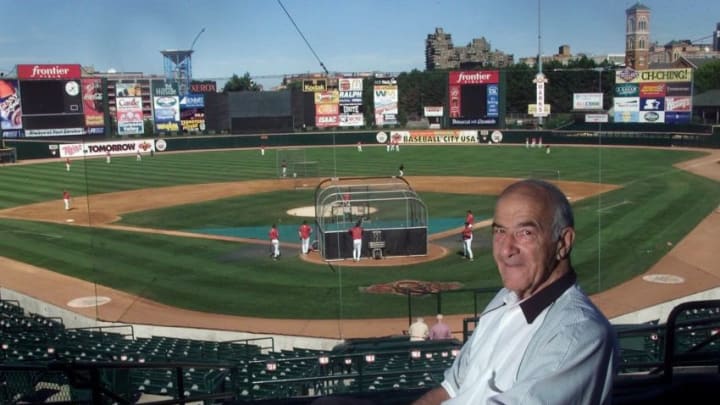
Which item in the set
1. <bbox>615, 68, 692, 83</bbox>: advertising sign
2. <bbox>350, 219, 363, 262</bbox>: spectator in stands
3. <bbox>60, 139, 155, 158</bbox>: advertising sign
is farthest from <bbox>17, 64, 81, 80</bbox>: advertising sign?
<bbox>615, 68, 692, 83</bbox>: advertising sign

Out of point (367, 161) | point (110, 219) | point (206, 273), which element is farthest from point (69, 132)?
point (206, 273)

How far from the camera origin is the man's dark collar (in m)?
1.81

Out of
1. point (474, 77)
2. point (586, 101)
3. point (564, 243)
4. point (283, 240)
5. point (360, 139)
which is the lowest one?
point (283, 240)

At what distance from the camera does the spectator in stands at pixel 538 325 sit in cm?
164

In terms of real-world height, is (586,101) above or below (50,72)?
below

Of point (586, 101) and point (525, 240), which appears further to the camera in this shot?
point (586, 101)

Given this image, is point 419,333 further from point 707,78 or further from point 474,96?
point 707,78

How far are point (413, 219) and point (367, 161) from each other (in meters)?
20.5

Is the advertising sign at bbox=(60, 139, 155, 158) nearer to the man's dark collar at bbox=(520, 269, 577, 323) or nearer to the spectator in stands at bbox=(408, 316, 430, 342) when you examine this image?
the spectator in stands at bbox=(408, 316, 430, 342)

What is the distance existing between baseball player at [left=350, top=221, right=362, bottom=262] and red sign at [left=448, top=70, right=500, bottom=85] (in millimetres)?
27578

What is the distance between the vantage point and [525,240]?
6.19ft

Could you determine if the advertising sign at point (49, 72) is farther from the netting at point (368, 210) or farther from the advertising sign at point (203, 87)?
the advertising sign at point (203, 87)

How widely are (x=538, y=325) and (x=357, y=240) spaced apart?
1456 centimetres

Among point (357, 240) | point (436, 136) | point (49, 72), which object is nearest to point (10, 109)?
point (49, 72)
